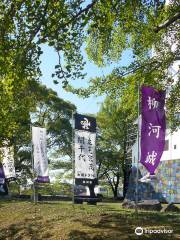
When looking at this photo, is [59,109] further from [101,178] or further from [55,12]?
[55,12]

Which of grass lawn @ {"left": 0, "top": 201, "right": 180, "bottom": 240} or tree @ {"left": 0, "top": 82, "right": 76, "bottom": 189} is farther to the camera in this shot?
tree @ {"left": 0, "top": 82, "right": 76, "bottom": 189}

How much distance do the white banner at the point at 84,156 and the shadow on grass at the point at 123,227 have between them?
5586 mm

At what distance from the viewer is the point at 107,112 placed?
5088 cm

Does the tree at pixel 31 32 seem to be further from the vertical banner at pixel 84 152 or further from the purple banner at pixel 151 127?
the vertical banner at pixel 84 152

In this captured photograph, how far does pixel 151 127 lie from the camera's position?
1373 cm

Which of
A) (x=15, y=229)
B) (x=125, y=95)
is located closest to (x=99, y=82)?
(x=125, y=95)

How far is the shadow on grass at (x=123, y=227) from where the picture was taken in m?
10.6

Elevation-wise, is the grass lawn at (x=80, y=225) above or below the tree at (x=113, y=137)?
below

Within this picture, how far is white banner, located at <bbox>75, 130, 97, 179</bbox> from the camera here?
1892 cm

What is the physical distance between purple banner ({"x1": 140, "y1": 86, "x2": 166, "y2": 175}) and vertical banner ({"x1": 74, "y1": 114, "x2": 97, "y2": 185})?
550 centimetres

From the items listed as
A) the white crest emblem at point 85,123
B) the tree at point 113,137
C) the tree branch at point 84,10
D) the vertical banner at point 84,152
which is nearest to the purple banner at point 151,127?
the tree branch at point 84,10

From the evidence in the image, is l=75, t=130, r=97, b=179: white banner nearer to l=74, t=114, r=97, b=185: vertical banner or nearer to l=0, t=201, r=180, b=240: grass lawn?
l=74, t=114, r=97, b=185: vertical banner

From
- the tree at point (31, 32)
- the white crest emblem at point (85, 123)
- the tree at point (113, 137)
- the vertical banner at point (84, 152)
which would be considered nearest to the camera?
the tree at point (31, 32)

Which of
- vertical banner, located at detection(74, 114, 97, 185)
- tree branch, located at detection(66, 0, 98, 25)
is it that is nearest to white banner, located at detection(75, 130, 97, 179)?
vertical banner, located at detection(74, 114, 97, 185)
